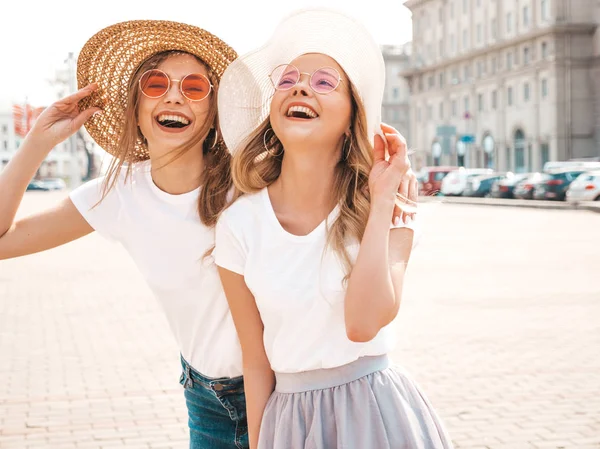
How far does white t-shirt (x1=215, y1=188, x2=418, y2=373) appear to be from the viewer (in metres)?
2.43

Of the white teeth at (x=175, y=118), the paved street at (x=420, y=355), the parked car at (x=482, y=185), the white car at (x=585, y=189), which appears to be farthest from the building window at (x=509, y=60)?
the white teeth at (x=175, y=118)

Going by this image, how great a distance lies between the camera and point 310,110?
8.28ft

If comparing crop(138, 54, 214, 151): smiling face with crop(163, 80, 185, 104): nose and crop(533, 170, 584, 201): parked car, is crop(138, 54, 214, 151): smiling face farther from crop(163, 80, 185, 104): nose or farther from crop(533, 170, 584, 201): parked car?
crop(533, 170, 584, 201): parked car

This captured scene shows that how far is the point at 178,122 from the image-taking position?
3025mm

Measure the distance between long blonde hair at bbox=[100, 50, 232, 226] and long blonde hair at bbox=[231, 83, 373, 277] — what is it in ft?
0.58

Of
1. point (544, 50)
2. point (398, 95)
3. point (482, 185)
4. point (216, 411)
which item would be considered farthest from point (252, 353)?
point (398, 95)

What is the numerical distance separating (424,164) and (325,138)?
85394 mm

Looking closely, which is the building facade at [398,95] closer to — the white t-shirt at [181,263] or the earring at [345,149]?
the white t-shirt at [181,263]

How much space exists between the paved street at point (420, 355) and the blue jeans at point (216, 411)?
0.83 metres

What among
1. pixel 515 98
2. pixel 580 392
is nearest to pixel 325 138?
pixel 580 392

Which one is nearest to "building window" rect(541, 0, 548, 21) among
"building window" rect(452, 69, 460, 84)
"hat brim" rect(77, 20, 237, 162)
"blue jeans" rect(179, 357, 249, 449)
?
"building window" rect(452, 69, 460, 84)

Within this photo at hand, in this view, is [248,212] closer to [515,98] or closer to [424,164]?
[515,98]

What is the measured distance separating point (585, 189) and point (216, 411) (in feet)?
110

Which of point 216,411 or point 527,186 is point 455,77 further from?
point 216,411
